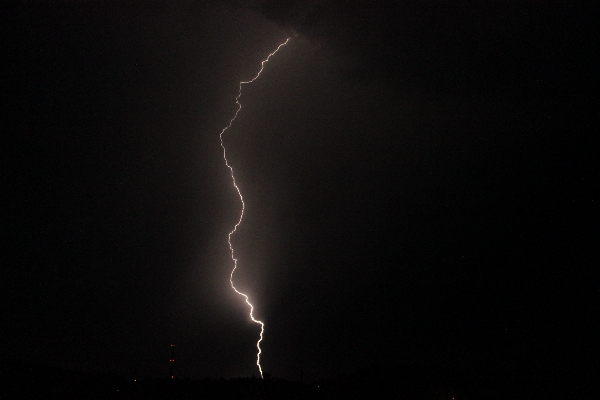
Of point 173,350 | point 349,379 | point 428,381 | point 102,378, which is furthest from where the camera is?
point 173,350

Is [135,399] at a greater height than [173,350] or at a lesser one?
lesser

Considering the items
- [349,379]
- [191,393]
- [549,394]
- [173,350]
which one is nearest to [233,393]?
[191,393]

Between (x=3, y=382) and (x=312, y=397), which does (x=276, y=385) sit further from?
(x=3, y=382)

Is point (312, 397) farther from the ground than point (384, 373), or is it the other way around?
point (384, 373)

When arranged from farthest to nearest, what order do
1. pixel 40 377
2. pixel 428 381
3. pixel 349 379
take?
pixel 349 379
pixel 428 381
pixel 40 377

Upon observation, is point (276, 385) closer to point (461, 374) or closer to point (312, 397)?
point (312, 397)

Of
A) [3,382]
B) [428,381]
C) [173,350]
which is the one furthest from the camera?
[173,350]

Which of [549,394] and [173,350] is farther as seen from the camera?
[173,350]

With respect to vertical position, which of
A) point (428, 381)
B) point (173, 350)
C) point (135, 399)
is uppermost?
point (173, 350)

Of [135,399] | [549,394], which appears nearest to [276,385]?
[135,399]
